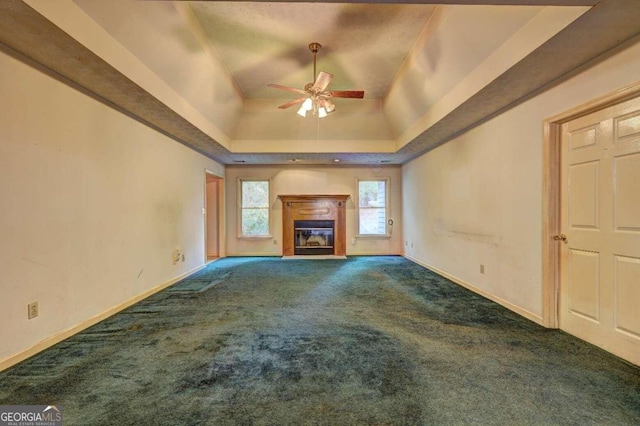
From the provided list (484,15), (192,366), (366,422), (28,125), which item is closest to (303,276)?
(192,366)

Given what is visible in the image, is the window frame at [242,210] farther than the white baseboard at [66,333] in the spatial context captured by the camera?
Yes

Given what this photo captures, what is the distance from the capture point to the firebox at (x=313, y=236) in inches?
281

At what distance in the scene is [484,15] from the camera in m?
2.43

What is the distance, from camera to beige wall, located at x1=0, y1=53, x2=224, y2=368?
2119 mm

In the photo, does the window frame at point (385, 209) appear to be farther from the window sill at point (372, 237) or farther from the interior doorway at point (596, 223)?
the interior doorway at point (596, 223)

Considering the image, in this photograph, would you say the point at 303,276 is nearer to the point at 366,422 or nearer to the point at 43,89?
the point at 366,422

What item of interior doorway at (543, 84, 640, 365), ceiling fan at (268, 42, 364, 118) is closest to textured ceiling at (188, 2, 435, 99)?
ceiling fan at (268, 42, 364, 118)

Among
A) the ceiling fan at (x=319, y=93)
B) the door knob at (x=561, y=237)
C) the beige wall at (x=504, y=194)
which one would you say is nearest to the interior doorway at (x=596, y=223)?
the door knob at (x=561, y=237)

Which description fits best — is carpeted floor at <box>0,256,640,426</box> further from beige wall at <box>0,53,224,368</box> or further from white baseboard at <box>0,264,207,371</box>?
beige wall at <box>0,53,224,368</box>

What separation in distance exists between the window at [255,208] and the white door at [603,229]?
5.91 meters

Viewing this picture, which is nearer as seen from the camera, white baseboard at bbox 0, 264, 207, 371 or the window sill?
white baseboard at bbox 0, 264, 207, 371

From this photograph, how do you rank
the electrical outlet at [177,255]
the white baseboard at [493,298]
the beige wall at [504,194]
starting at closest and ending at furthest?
the beige wall at [504,194]
the white baseboard at [493,298]
the electrical outlet at [177,255]

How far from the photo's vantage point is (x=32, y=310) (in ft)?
7.38

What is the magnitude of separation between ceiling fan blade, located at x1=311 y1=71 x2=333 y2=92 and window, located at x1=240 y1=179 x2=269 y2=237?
13.1 feet
